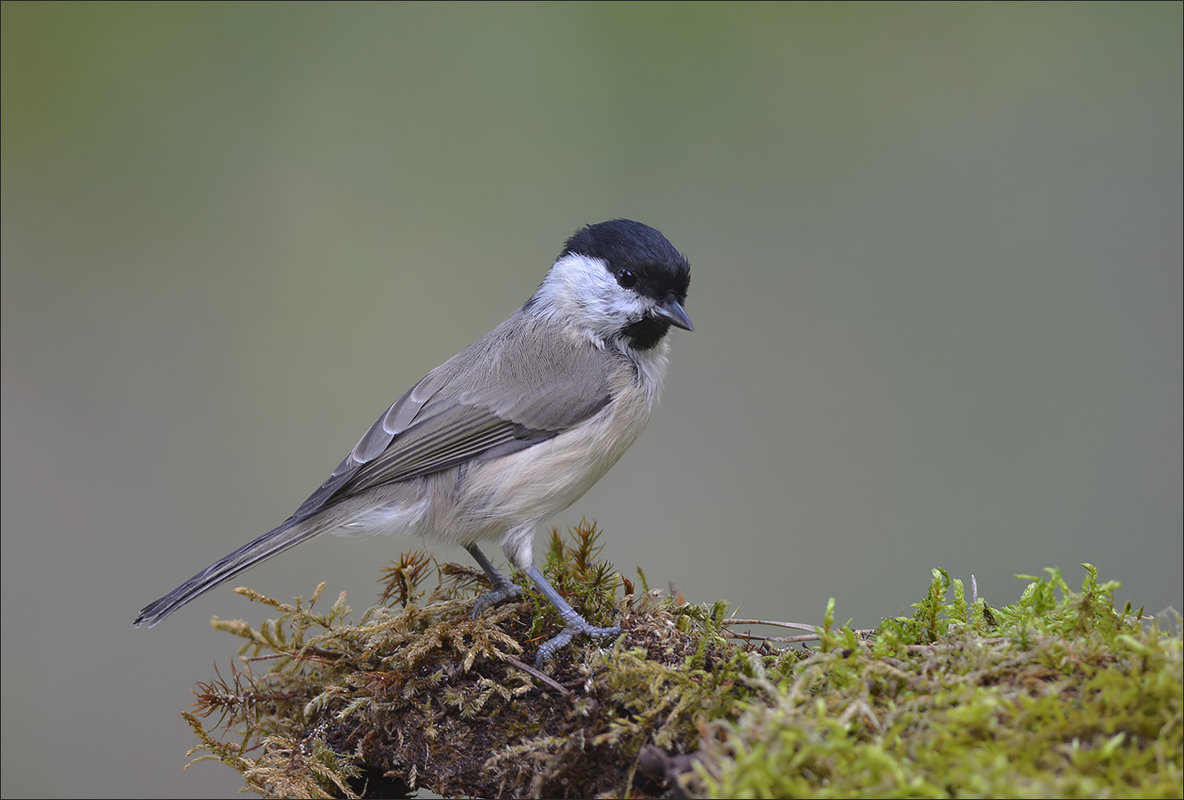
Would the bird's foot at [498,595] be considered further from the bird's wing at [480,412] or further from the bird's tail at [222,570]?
the bird's tail at [222,570]

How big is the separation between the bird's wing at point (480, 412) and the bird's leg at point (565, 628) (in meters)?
0.56

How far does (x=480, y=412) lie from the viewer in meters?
2.72

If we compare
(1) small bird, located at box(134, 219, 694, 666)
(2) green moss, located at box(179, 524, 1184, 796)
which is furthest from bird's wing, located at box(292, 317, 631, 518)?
(2) green moss, located at box(179, 524, 1184, 796)

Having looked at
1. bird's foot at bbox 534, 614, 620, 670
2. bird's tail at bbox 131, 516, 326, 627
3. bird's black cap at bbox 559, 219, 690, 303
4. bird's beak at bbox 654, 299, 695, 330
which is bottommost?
bird's tail at bbox 131, 516, 326, 627

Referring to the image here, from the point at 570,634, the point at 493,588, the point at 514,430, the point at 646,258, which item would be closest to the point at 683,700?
the point at 570,634

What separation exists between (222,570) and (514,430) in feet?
3.04

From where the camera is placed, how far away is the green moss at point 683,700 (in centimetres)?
123

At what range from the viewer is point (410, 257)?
540 cm

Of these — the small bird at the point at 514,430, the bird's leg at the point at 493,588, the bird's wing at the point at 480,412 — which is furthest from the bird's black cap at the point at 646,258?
the bird's leg at the point at 493,588

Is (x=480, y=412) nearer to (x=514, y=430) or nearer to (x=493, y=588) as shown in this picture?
(x=514, y=430)

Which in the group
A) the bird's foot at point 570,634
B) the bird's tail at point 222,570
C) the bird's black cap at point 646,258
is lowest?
the bird's tail at point 222,570

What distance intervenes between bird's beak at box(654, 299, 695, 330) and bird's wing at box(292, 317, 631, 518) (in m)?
0.21

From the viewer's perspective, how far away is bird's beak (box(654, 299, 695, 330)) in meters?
2.78

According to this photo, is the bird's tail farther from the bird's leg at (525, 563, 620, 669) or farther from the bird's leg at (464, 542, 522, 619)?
the bird's leg at (525, 563, 620, 669)
